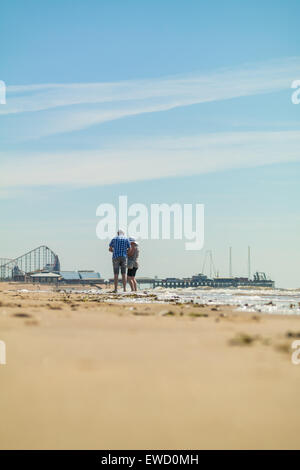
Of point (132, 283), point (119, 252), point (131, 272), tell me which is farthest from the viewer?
point (131, 272)

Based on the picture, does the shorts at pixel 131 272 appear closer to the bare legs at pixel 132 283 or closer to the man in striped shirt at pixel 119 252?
the bare legs at pixel 132 283

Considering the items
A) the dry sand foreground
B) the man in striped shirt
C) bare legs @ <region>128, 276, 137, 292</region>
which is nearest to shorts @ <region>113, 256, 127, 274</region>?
the man in striped shirt

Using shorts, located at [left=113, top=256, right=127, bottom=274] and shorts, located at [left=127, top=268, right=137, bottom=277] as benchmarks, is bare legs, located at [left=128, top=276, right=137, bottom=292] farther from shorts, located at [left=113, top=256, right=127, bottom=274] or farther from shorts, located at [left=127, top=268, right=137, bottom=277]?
shorts, located at [left=113, top=256, right=127, bottom=274]

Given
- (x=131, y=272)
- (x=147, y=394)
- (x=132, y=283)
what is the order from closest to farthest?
(x=147, y=394) → (x=132, y=283) → (x=131, y=272)

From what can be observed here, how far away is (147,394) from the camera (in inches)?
75.4

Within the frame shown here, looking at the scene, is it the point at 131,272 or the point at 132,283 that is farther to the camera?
the point at 131,272

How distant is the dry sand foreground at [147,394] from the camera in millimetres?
1640

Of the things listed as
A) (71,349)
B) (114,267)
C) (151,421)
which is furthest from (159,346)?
(114,267)

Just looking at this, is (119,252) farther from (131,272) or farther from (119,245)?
(131,272)

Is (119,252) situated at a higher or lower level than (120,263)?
higher

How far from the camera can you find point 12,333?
3.29 metres

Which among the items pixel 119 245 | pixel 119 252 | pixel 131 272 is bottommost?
pixel 131 272

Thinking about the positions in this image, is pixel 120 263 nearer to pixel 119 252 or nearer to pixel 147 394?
pixel 119 252

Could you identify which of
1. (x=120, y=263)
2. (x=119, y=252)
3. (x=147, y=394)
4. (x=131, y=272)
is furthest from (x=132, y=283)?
(x=147, y=394)
